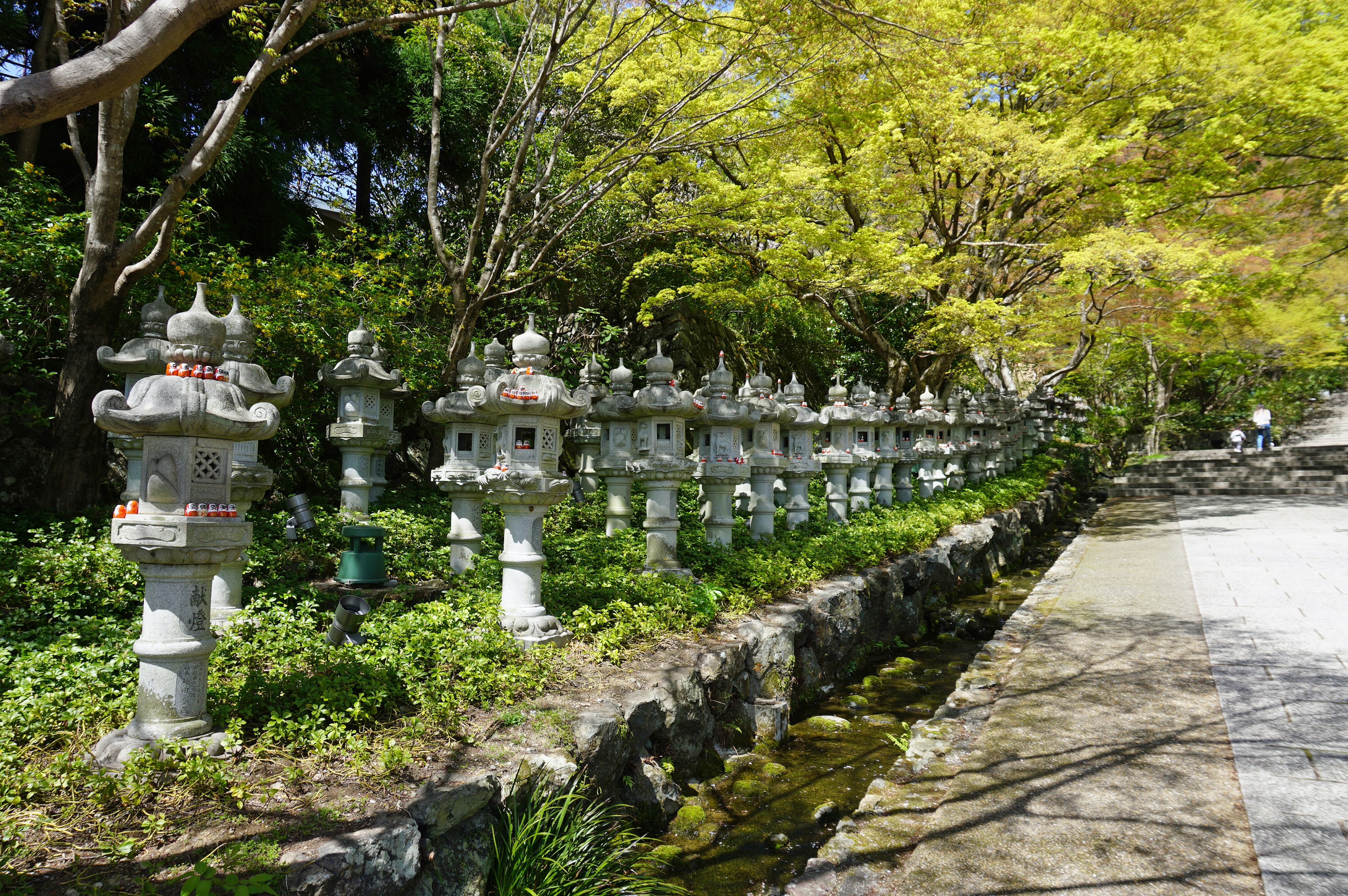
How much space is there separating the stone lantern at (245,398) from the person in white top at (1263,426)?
3077cm

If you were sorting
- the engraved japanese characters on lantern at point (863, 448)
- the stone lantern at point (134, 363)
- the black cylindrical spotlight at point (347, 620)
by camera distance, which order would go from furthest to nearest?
the engraved japanese characters on lantern at point (863, 448)
the stone lantern at point (134, 363)
the black cylindrical spotlight at point (347, 620)

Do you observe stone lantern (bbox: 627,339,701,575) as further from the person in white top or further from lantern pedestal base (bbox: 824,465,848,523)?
the person in white top

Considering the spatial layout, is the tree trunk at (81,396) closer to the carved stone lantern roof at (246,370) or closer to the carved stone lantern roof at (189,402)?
the carved stone lantern roof at (246,370)

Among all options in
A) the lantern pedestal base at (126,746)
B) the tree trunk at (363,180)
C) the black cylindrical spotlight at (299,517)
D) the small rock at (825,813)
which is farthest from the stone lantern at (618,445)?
the tree trunk at (363,180)

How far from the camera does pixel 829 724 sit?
24.0 feet

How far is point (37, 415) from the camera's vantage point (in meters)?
7.64

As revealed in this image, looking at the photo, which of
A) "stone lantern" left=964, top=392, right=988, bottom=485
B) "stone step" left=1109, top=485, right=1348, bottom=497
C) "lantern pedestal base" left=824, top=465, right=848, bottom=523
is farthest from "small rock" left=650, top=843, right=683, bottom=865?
"stone step" left=1109, top=485, right=1348, bottom=497

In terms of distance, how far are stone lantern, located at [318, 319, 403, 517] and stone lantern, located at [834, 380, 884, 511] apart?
23.1ft

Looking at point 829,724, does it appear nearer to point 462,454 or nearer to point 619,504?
point 619,504

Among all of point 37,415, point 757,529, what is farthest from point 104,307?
point 757,529

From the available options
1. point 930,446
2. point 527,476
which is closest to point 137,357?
point 527,476

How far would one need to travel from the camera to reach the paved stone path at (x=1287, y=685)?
3.72 meters

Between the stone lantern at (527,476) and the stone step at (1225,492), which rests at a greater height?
the stone lantern at (527,476)

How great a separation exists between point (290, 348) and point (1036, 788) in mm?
9608
